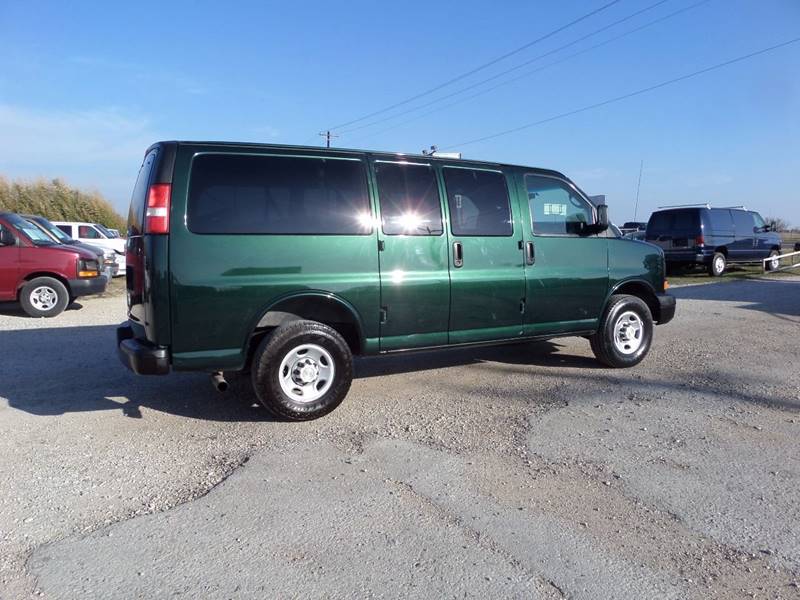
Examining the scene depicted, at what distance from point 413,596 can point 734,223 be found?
1958 cm

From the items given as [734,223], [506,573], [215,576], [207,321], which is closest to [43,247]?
[207,321]

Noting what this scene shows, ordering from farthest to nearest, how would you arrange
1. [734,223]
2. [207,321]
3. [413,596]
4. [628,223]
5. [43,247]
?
[628,223] < [734,223] < [43,247] < [207,321] < [413,596]

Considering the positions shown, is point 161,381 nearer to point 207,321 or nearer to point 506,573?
point 207,321

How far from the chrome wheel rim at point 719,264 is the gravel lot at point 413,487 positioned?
12979mm

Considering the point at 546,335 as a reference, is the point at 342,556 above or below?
below

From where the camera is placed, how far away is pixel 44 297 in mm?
10609

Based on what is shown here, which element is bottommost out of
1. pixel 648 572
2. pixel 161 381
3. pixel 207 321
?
pixel 648 572

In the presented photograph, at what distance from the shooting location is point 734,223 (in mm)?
19047

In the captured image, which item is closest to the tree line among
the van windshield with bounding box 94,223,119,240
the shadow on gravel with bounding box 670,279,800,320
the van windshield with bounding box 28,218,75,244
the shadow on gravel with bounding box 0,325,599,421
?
the van windshield with bounding box 94,223,119,240

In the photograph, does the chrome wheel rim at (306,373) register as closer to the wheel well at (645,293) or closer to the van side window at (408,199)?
the van side window at (408,199)

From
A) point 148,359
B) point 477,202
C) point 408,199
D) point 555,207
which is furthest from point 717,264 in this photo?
point 148,359

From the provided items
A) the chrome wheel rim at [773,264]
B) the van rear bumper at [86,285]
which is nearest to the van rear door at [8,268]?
the van rear bumper at [86,285]

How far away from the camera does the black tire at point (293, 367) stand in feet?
15.5

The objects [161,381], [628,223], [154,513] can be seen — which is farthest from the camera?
[628,223]
